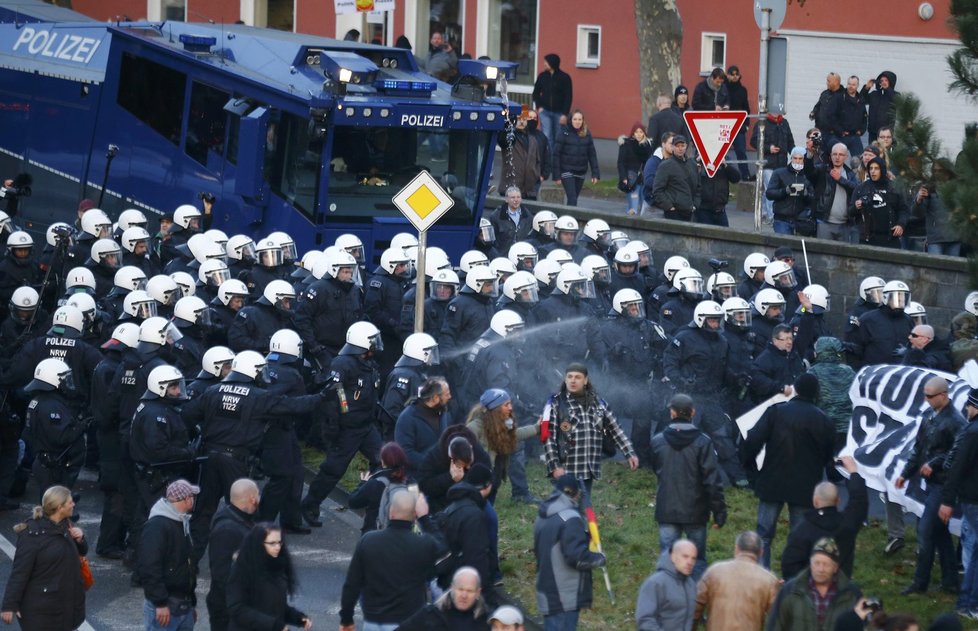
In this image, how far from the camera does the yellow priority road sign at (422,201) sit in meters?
14.6

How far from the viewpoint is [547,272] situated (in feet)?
57.4

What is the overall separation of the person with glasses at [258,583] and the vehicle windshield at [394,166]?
29.9 feet

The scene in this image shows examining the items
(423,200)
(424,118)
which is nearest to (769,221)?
(424,118)

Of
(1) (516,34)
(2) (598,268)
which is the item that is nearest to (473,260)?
(2) (598,268)

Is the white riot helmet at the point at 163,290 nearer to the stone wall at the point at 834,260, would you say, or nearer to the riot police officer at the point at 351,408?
the riot police officer at the point at 351,408

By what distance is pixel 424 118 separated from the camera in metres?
18.9

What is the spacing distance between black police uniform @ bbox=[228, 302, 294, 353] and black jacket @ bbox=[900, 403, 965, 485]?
233 inches

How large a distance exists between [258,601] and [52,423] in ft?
14.6

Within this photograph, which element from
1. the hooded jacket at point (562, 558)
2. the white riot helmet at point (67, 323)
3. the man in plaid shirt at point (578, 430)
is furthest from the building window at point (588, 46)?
the hooded jacket at point (562, 558)

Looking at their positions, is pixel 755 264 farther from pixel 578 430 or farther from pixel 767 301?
pixel 578 430

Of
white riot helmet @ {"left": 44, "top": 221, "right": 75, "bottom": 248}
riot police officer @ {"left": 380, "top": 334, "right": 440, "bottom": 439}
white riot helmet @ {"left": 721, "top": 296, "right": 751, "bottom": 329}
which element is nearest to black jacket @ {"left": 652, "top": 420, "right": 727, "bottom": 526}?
riot police officer @ {"left": 380, "top": 334, "right": 440, "bottom": 439}

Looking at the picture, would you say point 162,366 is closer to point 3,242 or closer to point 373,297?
point 373,297

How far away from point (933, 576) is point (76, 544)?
20.6 ft

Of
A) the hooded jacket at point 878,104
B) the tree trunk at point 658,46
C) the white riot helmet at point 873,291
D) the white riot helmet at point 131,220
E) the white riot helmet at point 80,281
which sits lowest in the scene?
the white riot helmet at point 80,281
